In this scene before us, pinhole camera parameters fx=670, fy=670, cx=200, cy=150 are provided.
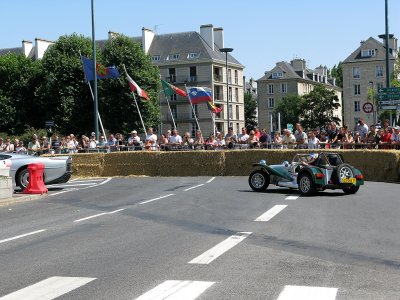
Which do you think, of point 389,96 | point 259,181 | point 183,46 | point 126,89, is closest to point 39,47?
point 183,46

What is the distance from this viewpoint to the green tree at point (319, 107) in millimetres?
112062

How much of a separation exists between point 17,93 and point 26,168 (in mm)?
53459

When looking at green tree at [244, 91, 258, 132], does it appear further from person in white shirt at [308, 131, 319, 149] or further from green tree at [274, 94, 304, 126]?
person in white shirt at [308, 131, 319, 149]

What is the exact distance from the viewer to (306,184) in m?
18.1

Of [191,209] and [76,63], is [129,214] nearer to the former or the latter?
[191,209]

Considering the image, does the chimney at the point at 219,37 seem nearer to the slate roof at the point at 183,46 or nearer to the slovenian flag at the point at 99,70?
the slate roof at the point at 183,46

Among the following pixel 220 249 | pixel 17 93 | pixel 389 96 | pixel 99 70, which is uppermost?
pixel 17 93

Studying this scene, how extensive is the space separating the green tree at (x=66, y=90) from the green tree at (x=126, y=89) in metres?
1.76

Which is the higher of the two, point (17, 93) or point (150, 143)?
point (17, 93)

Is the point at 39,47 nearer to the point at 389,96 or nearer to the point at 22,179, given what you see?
the point at 389,96

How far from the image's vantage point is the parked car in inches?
854

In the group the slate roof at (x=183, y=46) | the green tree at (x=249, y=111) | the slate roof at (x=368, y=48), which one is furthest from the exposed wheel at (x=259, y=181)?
the green tree at (x=249, y=111)

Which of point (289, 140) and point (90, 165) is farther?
point (90, 165)

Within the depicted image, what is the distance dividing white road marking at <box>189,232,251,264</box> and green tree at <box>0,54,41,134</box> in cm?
6240
